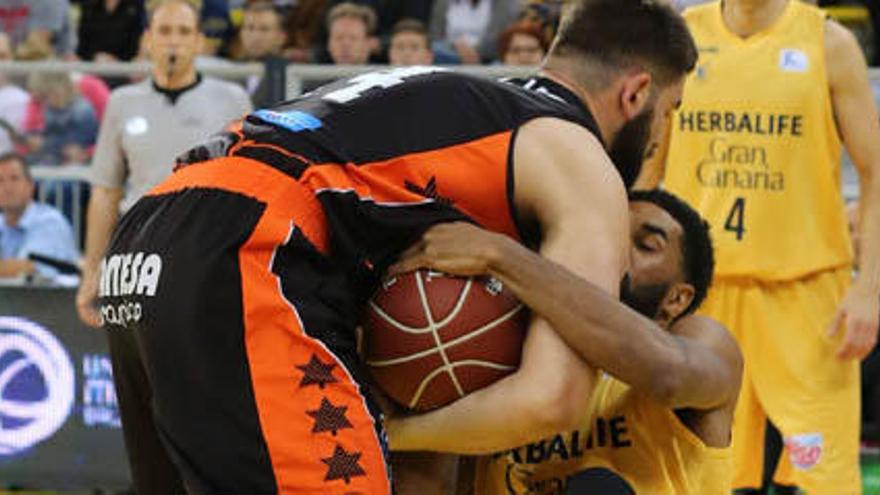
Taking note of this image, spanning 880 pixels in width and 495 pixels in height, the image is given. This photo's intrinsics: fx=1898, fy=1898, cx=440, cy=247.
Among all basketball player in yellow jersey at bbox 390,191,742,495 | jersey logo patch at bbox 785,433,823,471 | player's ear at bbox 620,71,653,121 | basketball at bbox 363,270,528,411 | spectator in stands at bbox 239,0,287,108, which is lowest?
jersey logo patch at bbox 785,433,823,471

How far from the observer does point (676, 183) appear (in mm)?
7137

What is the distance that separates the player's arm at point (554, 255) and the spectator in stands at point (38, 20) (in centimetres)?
852

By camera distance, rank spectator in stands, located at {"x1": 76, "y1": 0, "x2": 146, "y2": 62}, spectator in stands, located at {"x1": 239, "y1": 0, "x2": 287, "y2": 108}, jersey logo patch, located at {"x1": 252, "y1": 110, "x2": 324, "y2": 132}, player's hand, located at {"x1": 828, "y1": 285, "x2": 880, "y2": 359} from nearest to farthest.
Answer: jersey logo patch, located at {"x1": 252, "y1": 110, "x2": 324, "y2": 132}
player's hand, located at {"x1": 828, "y1": 285, "x2": 880, "y2": 359}
spectator in stands, located at {"x1": 239, "y1": 0, "x2": 287, "y2": 108}
spectator in stands, located at {"x1": 76, "y1": 0, "x2": 146, "y2": 62}

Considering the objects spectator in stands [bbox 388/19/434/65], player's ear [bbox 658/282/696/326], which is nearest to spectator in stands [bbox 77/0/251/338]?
spectator in stands [bbox 388/19/434/65]

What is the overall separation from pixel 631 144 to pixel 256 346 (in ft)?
3.32

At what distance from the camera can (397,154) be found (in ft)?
12.6

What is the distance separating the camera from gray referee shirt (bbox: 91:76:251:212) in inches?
344

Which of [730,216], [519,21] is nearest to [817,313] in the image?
[730,216]

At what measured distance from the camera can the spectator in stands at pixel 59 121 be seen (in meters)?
9.24

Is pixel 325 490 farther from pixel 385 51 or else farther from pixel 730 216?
pixel 385 51

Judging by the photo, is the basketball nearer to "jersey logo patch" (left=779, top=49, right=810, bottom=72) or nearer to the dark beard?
the dark beard

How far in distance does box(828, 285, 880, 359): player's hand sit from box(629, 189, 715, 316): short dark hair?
1909 mm

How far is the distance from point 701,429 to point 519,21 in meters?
6.31

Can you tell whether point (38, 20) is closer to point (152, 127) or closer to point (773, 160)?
point (152, 127)
